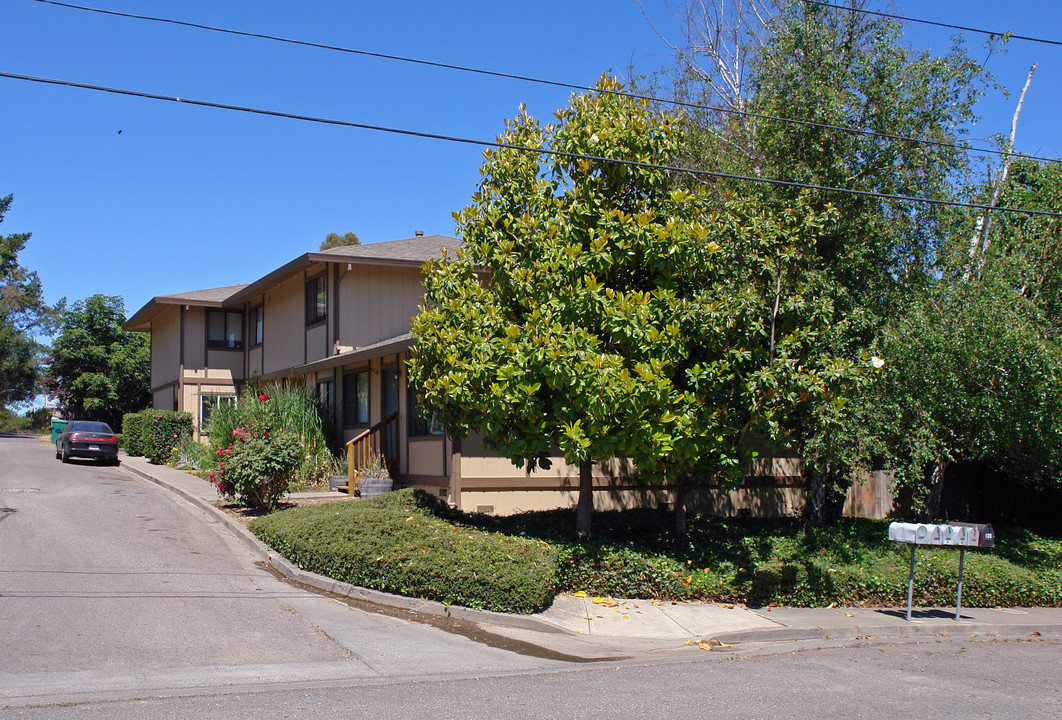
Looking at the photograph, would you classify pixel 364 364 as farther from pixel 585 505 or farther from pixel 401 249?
pixel 585 505

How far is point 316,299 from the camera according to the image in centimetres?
2169

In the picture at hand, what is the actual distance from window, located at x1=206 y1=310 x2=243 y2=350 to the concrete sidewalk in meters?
A: 19.5

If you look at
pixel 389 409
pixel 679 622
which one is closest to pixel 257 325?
pixel 389 409

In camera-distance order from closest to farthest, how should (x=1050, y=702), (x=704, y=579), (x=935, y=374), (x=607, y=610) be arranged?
(x=1050, y=702) → (x=607, y=610) → (x=704, y=579) → (x=935, y=374)

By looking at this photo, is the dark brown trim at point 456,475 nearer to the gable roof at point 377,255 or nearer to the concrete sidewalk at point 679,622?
the concrete sidewalk at point 679,622

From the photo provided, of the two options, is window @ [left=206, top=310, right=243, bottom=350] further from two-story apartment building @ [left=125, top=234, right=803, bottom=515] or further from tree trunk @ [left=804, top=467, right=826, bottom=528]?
tree trunk @ [left=804, top=467, right=826, bottom=528]

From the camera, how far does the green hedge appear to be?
988 cm

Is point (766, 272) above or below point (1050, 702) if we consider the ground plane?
above

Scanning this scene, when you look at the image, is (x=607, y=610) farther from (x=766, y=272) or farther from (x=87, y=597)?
(x=87, y=597)

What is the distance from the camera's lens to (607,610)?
34.0 feet

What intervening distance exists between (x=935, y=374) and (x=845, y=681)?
6.28m

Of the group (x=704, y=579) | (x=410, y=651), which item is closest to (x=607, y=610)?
(x=704, y=579)

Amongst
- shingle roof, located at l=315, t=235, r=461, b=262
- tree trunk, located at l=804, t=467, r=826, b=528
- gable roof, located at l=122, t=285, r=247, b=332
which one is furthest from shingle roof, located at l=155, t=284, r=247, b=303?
tree trunk, located at l=804, t=467, r=826, b=528

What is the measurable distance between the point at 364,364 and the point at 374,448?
254 cm
